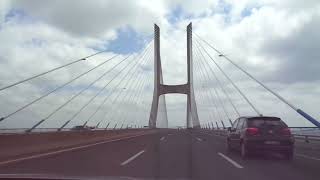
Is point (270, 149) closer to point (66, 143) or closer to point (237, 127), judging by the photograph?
point (237, 127)

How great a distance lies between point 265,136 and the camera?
20.0 meters

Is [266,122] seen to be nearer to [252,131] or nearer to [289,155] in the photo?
[252,131]

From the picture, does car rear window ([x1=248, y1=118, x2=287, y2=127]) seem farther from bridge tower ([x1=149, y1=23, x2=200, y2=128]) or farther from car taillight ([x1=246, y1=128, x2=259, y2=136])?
bridge tower ([x1=149, y1=23, x2=200, y2=128])

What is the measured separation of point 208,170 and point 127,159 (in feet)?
14.1

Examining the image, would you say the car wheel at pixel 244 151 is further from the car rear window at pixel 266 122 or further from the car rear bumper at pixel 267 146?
the car rear window at pixel 266 122

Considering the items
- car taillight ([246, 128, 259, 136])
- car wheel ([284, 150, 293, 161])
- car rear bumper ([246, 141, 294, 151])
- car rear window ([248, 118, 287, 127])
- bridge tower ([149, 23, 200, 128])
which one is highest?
bridge tower ([149, 23, 200, 128])

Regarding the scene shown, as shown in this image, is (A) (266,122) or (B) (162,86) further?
(B) (162,86)

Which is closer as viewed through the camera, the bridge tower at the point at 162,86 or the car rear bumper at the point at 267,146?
the car rear bumper at the point at 267,146

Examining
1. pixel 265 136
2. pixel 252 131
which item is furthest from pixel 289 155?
pixel 252 131

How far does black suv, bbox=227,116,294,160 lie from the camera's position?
64.9ft

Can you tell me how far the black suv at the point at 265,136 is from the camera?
64.9 feet

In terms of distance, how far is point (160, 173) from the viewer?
1377cm

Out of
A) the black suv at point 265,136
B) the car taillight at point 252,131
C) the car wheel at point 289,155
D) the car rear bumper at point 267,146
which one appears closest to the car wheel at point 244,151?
the black suv at point 265,136

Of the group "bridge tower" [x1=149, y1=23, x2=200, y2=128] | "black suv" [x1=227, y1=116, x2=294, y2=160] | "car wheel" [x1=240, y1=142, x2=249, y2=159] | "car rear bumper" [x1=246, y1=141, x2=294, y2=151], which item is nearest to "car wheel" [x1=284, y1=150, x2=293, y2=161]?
"black suv" [x1=227, y1=116, x2=294, y2=160]
